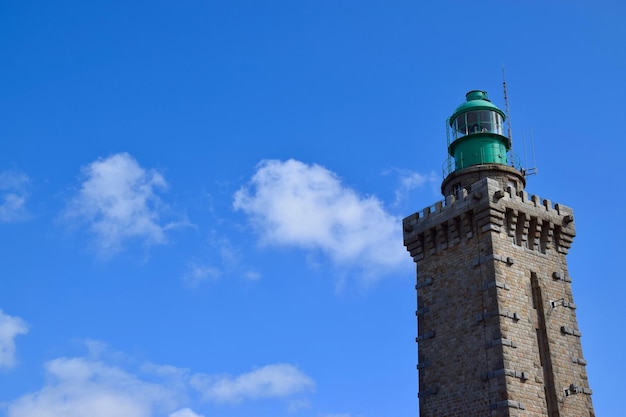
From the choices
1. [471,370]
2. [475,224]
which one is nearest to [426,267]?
[475,224]

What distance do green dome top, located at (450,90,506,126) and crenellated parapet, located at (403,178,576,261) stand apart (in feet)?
13.1

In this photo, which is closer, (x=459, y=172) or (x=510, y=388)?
(x=510, y=388)

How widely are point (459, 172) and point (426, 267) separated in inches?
176

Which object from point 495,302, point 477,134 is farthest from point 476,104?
point 495,302

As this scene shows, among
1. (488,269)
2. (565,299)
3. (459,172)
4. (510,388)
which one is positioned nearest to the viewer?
(510,388)

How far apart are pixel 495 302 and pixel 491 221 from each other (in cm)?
310

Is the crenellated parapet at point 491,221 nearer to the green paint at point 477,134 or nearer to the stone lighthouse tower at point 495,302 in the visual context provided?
the stone lighthouse tower at point 495,302

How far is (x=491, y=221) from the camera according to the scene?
27875 mm

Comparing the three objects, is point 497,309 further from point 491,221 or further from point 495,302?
point 491,221

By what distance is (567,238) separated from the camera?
99.6 feet

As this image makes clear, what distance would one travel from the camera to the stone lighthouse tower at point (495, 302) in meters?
26.2

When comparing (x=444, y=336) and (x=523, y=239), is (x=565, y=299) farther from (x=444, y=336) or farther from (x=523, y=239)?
(x=444, y=336)

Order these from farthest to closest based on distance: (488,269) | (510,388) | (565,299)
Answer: (565,299)
(488,269)
(510,388)

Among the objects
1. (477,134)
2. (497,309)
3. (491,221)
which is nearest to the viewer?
(497,309)
